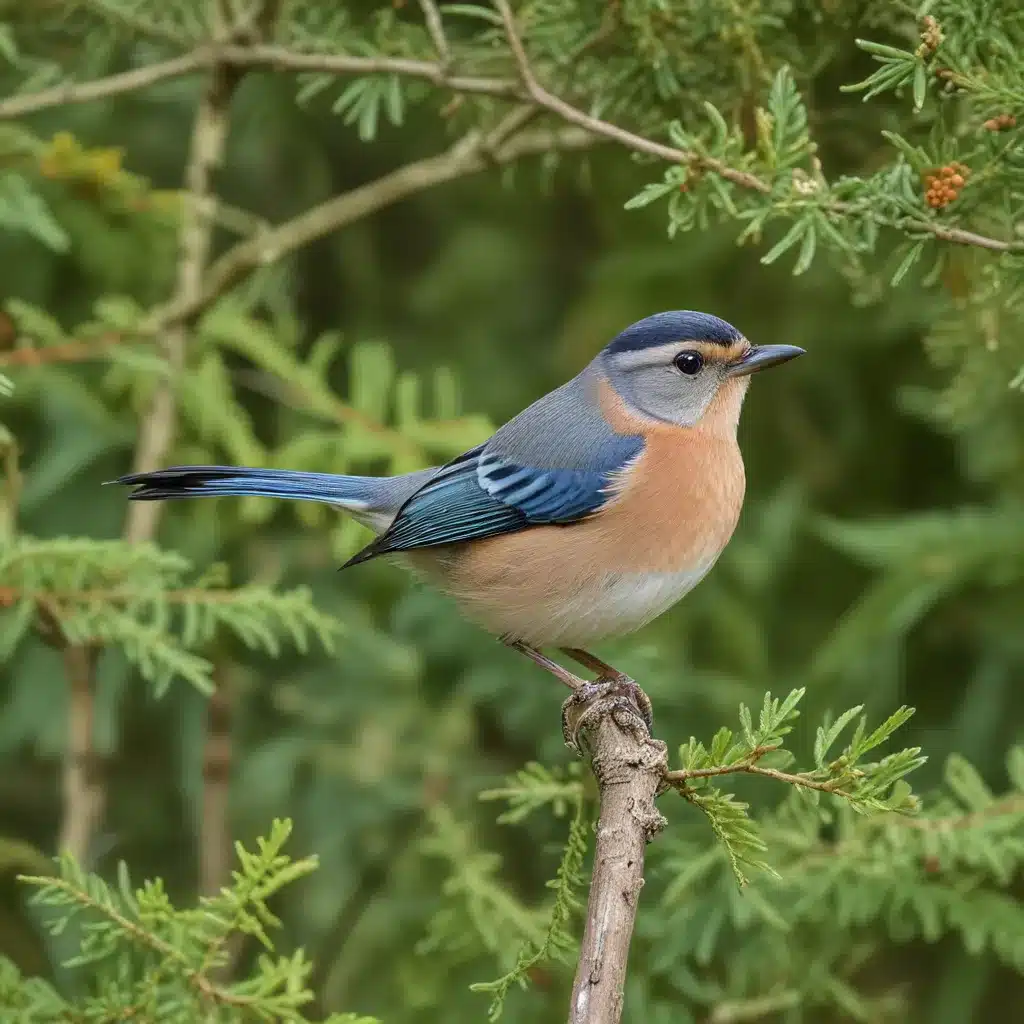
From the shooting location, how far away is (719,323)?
3770mm

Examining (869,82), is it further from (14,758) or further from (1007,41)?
(14,758)

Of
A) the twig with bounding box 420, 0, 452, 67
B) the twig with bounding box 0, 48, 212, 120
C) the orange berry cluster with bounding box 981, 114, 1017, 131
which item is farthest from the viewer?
the twig with bounding box 0, 48, 212, 120

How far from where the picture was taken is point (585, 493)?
3752 millimetres

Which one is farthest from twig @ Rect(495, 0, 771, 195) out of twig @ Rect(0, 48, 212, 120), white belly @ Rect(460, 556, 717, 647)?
twig @ Rect(0, 48, 212, 120)

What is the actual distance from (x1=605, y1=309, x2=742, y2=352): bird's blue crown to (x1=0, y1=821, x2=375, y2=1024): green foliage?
1.74m

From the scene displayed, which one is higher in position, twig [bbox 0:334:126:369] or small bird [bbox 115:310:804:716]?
twig [bbox 0:334:126:369]

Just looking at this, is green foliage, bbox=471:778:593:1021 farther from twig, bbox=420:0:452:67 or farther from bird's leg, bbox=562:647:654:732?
twig, bbox=420:0:452:67

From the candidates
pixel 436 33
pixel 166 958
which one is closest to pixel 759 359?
pixel 436 33

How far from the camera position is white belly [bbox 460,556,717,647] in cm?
356

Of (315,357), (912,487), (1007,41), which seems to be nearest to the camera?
(1007,41)

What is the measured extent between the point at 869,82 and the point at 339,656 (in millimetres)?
2902

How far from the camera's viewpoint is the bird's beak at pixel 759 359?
361 centimetres

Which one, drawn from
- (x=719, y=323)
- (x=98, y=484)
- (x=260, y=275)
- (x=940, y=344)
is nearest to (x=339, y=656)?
(x=98, y=484)

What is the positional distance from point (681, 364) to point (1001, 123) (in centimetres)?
122
